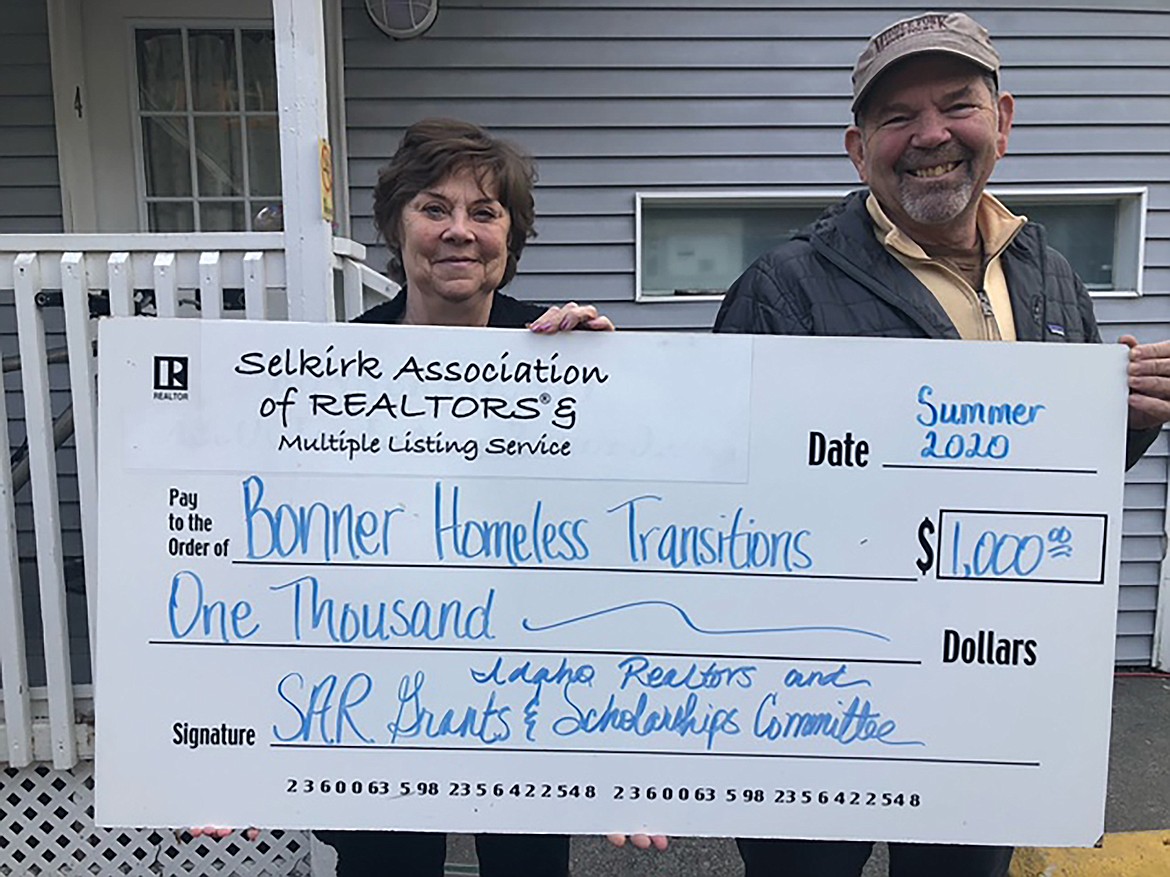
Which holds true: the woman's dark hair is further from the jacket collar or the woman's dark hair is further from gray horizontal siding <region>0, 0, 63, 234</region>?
gray horizontal siding <region>0, 0, 63, 234</region>

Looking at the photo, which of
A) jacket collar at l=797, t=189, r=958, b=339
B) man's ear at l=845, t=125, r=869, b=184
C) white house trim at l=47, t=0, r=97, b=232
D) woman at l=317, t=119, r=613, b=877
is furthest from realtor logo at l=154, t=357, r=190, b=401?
white house trim at l=47, t=0, r=97, b=232

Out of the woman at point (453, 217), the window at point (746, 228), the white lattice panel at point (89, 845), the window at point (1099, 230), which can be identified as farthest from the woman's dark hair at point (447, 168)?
the window at point (1099, 230)

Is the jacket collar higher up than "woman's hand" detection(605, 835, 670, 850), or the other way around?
the jacket collar

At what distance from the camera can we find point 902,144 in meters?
1.39

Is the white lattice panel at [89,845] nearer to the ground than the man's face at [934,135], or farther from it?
nearer to the ground

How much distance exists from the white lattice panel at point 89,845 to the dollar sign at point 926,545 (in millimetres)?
1883

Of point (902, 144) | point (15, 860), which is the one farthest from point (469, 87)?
point (15, 860)

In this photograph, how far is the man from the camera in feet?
4.51

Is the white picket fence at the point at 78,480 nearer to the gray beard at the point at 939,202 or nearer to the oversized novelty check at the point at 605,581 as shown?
the oversized novelty check at the point at 605,581

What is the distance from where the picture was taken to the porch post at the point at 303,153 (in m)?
1.92

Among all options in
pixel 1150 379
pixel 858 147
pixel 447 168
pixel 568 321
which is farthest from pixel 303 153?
pixel 1150 379

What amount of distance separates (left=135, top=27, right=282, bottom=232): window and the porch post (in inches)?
58.7

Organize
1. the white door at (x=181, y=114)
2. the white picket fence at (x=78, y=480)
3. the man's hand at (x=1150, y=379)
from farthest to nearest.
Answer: the white door at (x=181, y=114) < the white picket fence at (x=78, y=480) < the man's hand at (x=1150, y=379)

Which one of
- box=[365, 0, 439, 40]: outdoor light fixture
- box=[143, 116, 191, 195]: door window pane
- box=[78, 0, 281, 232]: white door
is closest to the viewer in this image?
box=[365, 0, 439, 40]: outdoor light fixture
